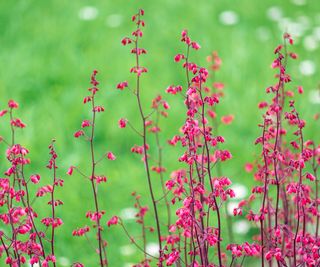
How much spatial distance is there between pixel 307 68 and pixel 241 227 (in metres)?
2.50

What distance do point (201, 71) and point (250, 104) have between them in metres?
3.55

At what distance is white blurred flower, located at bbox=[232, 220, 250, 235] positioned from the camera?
4555mm

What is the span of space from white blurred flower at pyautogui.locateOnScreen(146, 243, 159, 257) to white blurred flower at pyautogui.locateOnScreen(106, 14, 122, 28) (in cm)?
340

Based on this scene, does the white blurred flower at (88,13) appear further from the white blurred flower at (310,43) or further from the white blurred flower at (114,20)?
the white blurred flower at (310,43)

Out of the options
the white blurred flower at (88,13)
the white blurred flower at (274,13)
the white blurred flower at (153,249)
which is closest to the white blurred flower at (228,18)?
the white blurred flower at (274,13)

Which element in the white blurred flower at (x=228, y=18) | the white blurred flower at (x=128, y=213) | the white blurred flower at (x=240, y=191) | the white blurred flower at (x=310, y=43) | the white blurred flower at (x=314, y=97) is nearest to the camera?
the white blurred flower at (x=128, y=213)

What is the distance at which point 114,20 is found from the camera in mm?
7273

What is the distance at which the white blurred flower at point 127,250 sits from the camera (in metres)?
4.31

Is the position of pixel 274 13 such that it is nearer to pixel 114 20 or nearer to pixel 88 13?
pixel 114 20

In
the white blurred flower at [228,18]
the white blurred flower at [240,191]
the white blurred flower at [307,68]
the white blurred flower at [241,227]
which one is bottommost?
the white blurred flower at [241,227]

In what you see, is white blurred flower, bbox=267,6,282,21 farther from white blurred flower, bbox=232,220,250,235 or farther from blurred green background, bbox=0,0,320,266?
white blurred flower, bbox=232,220,250,235

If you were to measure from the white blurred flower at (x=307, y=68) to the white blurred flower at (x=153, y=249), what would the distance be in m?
2.87

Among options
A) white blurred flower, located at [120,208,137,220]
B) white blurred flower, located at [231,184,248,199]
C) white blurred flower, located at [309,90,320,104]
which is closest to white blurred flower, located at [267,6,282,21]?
white blurred flower, located at [309,90,320,104]

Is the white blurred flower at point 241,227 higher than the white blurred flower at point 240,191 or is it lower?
lower
